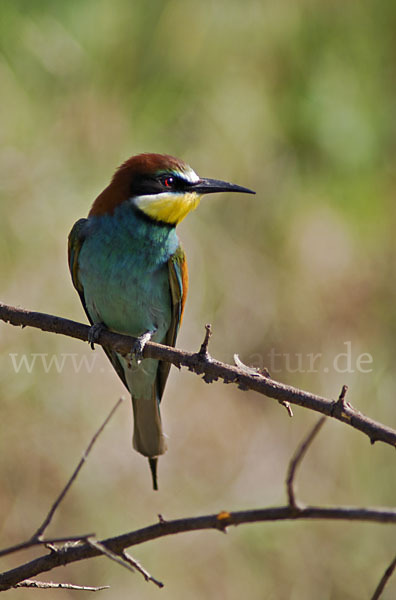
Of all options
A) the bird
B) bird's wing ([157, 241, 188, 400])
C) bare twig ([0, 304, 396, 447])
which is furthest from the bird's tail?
bare twig ([0, 304, 396, 447])

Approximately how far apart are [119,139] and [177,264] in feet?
3.58

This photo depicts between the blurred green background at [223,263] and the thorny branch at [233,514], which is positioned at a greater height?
the blurred green background at [223,263]

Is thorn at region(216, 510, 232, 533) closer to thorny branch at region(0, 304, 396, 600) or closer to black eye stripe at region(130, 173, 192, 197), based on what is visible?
thorny branch at region(0, 304, 396, 600)

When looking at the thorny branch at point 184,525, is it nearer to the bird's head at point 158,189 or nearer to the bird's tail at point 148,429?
the bird's tail at point 148,429

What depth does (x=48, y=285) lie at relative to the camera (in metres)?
3.03

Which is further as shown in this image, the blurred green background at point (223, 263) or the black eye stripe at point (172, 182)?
the blurred green background at point (223, 263)

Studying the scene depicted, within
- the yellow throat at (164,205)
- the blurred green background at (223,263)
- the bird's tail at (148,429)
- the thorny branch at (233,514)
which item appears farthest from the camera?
the blurred green background at (223,263)

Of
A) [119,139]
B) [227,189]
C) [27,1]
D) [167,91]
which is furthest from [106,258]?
[27,1]

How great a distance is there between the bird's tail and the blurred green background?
0.66 metres

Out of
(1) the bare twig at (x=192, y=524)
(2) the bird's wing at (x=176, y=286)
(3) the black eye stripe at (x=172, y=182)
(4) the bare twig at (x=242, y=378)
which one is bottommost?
(1) the bare twig at (x=192, y=524)

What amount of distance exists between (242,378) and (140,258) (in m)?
0.87

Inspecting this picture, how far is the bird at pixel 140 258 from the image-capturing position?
2.26 m

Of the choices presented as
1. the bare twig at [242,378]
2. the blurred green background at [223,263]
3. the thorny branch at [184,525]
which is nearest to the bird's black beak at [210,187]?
the bare twig at [242,378]

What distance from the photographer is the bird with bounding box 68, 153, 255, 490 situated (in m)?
2.26
